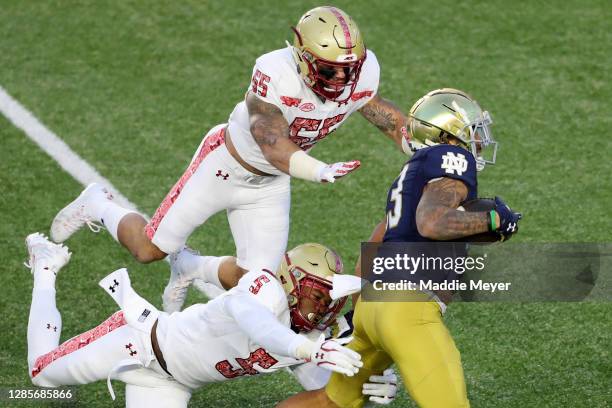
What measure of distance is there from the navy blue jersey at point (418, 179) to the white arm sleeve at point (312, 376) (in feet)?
2.74

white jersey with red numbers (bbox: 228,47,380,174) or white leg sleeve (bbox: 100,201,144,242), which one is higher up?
white jersey with red numbers (bbox: 228,47,380,174)

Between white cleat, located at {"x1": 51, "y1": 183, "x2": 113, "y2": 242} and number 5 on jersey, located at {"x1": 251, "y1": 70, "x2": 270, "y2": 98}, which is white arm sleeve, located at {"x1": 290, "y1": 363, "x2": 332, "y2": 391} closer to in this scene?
number 5 on jersey, located at {"x1": 251, "y1": 70, "x2": 270, "y2": 98}

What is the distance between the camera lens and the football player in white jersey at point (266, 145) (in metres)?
6.43

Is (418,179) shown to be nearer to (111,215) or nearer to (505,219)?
(505,219)

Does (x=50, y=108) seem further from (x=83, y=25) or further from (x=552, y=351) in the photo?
(x=552, y=351)

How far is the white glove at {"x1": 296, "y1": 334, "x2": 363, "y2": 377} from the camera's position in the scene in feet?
15.9

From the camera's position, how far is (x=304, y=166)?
5977mm

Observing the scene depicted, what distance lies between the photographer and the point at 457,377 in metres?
5.34

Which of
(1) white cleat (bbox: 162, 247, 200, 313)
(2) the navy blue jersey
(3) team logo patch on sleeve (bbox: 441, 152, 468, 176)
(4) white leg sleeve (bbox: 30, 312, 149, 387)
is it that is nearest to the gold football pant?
(2) the navy blue jersey

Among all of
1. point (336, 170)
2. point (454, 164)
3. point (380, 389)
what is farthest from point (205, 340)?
point (454, 164)

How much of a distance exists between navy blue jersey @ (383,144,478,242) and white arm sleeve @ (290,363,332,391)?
83 cm

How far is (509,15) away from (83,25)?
375 cm

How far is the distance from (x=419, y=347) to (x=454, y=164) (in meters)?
0.82

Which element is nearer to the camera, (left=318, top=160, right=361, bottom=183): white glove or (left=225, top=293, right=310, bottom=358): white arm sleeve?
(left=225, top=293, right=310, bottom=358): white arm sleeve
